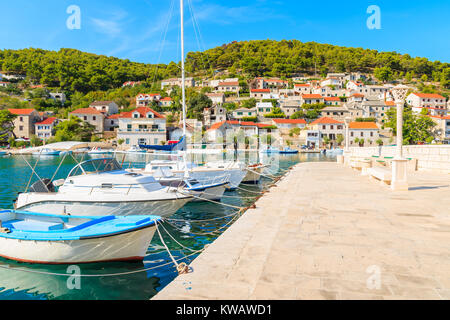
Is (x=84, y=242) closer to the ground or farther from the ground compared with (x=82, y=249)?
farther from the ground

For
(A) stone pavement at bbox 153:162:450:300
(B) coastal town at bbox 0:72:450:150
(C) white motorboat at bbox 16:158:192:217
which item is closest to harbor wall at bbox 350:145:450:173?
(A) stone pavement at bbox 153:162:450:300

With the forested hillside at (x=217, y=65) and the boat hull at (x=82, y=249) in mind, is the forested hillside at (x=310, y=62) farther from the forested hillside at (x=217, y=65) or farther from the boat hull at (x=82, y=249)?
the boat hull at (x=82, y=249)

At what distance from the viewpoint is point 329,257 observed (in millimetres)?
4719

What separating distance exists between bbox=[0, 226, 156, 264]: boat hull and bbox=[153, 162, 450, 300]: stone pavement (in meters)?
2.07

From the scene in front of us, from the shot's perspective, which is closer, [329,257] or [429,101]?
[329,257]

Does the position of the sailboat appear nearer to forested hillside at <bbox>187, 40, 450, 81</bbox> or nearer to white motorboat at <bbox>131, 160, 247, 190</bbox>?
white motorboat at <bbox>131, 160, 247, 190</bbox>

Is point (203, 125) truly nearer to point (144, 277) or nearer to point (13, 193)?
point (13, 193)

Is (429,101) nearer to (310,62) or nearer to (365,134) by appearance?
(365,134)

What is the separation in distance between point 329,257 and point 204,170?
45.1ft

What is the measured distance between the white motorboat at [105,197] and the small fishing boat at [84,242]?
275 cm

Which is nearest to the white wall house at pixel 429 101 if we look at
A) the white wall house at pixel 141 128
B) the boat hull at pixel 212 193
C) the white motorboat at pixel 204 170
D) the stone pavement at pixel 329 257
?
the white wall house at pixel 141 128

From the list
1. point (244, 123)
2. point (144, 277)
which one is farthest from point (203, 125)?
point (144, 277)

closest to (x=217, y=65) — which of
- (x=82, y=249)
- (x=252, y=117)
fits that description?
(x=252, y=117)
